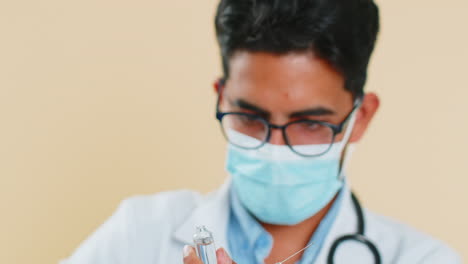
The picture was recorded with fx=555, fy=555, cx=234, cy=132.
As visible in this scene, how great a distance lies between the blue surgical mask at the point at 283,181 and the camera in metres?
1.13

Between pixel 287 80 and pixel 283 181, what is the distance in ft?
0.68

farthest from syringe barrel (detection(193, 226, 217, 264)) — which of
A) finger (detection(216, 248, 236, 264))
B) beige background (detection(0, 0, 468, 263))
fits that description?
beige background (detection(0, 0, 468, 263))

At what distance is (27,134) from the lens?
1.46 m

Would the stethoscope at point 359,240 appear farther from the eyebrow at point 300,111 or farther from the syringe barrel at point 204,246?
the syringe barrel at point 204,246

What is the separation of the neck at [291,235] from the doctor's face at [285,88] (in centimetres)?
22

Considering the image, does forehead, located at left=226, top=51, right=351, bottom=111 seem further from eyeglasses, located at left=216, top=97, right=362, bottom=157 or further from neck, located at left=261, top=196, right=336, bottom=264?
neck, located at left=261, top=196, right=336, bottom=264

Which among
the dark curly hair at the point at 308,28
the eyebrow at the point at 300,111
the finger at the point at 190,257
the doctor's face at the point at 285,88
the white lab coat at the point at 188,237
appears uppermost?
the dark curly hair at the point at 308,28

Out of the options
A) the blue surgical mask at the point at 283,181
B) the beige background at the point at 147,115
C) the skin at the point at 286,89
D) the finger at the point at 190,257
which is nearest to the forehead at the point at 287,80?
the skin at the point at 286,89

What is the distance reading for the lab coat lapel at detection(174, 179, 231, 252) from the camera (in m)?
1.21

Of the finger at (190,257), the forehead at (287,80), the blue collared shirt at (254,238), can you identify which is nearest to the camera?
the finger at (190,257)

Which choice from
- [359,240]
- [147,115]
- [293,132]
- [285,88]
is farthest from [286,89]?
[147,115]

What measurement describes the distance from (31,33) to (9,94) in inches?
6.6

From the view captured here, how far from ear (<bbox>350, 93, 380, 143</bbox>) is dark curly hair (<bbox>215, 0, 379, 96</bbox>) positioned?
0.09 m

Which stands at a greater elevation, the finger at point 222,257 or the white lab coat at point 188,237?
the finger at point 222,257
